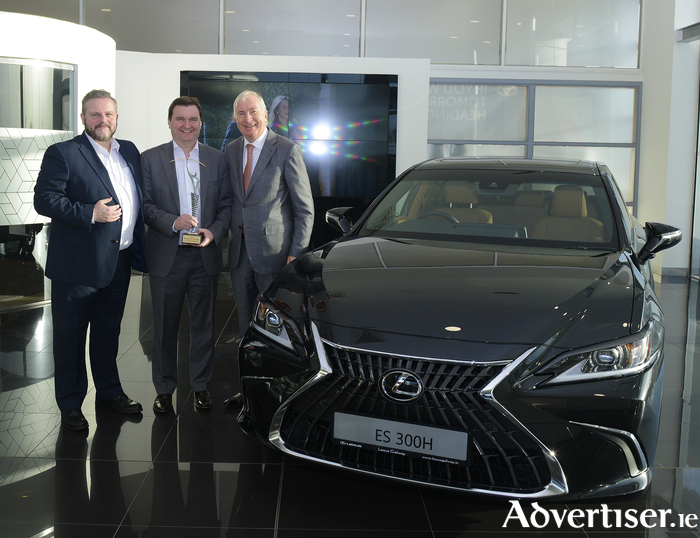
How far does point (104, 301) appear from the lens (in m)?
3.19

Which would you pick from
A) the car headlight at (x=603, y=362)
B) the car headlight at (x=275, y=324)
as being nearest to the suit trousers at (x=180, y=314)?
the car headlight at (x=275, y=324)

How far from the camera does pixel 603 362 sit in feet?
6.21

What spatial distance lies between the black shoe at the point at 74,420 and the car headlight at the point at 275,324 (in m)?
1.20

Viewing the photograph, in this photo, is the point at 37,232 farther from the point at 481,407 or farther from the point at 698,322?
the point at 698,322

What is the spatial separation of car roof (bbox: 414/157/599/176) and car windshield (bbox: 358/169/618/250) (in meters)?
0.05

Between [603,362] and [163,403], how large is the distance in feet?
7.18

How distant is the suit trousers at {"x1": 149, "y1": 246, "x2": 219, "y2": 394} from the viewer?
323cm

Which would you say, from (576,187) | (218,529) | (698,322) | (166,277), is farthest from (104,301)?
(698,322)

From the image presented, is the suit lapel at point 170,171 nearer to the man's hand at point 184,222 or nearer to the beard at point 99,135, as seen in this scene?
the man's hand at point 184,222

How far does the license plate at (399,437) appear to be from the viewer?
187 centimetres

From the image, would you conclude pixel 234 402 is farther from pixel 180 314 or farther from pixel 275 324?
pixel 275 324

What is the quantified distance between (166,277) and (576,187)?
2012 millimetres

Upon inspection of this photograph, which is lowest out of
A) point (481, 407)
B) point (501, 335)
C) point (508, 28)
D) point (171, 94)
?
point (481, 407)

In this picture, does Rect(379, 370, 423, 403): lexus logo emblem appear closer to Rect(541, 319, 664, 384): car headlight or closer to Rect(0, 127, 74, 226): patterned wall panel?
Rect(541, 319, 664, 384): car headlight
